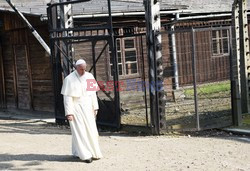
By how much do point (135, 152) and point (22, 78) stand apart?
27.6ft

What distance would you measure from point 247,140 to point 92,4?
28.8 ft

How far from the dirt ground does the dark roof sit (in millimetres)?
4856

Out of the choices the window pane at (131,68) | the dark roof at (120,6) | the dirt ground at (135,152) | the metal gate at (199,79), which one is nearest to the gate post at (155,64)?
the dirt ground at (135,152)

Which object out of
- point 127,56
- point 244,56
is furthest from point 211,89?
point 244,56

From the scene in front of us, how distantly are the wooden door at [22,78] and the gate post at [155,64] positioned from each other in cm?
667

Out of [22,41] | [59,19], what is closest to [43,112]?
[22,41]

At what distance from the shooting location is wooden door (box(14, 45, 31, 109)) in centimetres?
1595

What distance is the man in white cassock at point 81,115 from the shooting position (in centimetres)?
830

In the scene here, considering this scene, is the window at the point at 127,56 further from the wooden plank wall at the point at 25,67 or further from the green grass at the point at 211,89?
the wooden plank wall at the point at 25,67

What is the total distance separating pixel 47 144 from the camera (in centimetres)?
1007

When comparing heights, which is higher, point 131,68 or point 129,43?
point 129,43

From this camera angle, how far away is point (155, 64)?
1026cm

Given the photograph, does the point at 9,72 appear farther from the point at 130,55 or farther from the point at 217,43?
the point at 217,43

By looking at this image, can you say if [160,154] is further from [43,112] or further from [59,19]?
[43,112]
